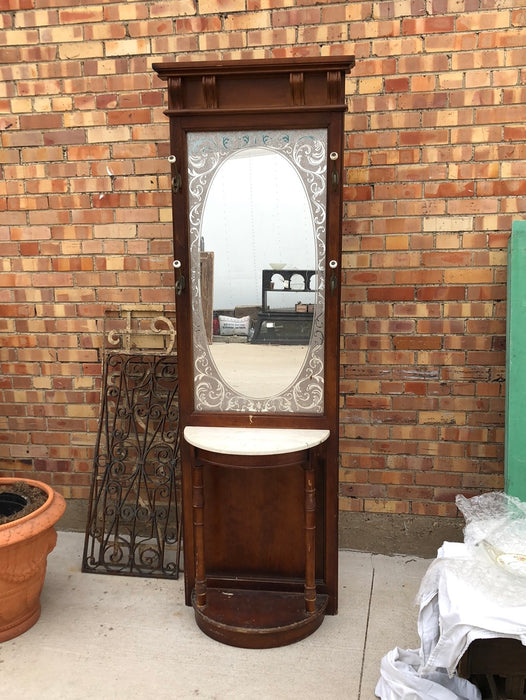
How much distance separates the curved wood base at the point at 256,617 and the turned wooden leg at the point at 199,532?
0.07 m

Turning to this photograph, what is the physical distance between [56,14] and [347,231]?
1838 millimetres

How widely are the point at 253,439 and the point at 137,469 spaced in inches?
39.0

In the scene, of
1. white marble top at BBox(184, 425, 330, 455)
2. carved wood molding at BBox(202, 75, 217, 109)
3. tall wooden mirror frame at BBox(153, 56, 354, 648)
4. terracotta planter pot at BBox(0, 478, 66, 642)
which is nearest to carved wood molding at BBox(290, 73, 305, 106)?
tall wooden mirror frame at BBox(153, 56, 354, 648)

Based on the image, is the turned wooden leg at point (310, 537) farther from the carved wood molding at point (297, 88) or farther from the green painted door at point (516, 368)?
the carved wood molding at point (297, 88)

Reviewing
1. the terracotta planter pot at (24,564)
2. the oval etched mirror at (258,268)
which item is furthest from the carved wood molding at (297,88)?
the terracotta planter pot at (24,564)

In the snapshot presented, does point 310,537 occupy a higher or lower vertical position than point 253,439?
lower

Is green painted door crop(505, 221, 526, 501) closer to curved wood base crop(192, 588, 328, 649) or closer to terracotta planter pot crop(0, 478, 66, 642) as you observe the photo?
curved wood base crop(192, 588, 328, 649)

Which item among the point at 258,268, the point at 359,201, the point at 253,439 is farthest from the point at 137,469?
the point at 359,201

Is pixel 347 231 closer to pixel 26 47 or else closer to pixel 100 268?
pixel 100 268

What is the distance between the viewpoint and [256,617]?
8.26ft

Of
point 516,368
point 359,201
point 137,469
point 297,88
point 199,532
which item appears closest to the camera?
Result: point 297,88

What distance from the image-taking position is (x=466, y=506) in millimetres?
2492

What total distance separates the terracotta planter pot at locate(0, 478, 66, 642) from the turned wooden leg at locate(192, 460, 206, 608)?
64cm

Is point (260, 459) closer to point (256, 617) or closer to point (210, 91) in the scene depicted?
point (256, 617)
